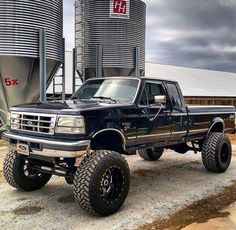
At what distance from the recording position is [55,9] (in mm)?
14406

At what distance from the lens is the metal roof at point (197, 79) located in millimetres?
36838

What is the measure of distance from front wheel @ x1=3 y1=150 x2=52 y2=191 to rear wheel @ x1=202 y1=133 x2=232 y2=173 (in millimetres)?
3934

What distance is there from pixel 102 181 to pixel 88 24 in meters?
12.7

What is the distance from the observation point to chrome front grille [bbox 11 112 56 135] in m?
5.72

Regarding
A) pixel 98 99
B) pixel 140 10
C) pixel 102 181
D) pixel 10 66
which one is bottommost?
pixel 102 181

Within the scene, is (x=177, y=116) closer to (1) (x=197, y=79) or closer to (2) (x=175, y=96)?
(2) (x=175, y=96)

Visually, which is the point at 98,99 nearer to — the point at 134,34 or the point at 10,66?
the point at 10,66

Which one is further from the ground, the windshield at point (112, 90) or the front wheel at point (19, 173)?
the windshield at point (112, 90)

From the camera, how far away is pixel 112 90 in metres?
7.07

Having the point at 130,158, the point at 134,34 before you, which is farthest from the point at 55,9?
the point at 130,158

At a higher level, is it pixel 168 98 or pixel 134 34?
pixel 134 34

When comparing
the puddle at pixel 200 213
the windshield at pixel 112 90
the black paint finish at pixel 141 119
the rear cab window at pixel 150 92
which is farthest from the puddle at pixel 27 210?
the rear cab window at pixel 150 92

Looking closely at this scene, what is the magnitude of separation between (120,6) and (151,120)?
36.7ft

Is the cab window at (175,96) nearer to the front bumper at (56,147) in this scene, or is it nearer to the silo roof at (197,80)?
the front bumper at (56,147)
